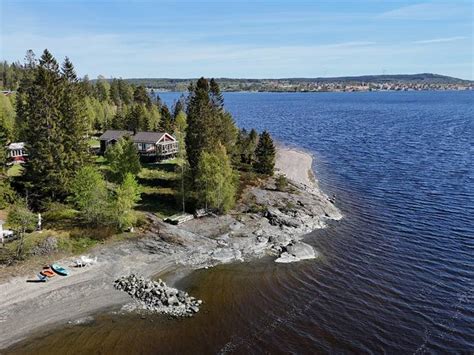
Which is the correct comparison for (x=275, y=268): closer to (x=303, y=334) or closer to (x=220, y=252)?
(x=220, y=252)

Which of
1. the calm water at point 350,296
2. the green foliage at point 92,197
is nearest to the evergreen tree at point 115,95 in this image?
the calm water at point 350,296

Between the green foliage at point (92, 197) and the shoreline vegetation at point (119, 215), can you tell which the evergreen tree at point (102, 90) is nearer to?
the shoreline vegetation at point (119, 215)

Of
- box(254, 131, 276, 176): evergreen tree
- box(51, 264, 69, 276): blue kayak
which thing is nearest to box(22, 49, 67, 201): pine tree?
box(51, 264, 69, 276): blue kayak

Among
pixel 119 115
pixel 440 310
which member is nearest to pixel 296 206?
pixel 440 310

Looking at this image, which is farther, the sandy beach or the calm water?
the sandy beach

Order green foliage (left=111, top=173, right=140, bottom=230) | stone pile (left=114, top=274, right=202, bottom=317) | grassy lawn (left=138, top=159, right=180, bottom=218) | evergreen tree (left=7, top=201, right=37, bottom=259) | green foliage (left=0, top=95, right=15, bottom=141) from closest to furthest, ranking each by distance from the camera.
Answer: stone pile (left=114, top=274, right=202, bottom=317)
evergreen tree (left=7, top=201, right=37, bottom=259)
green foliage (left=111, top=173, right=140, bottom=230)
grassy lawn (left=138, top=159, right=180, bottom=218)
green foliage (left=0, top=95, right=15, bottom=141)

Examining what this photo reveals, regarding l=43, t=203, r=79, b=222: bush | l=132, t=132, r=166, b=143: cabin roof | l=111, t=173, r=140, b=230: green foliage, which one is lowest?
l=43, t=203, r=79, b=222: bush

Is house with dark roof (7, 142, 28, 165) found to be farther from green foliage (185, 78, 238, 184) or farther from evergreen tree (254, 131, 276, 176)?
evergreen tree (254, 131, 276, 176)

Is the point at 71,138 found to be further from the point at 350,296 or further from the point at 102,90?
the point at 102,90
